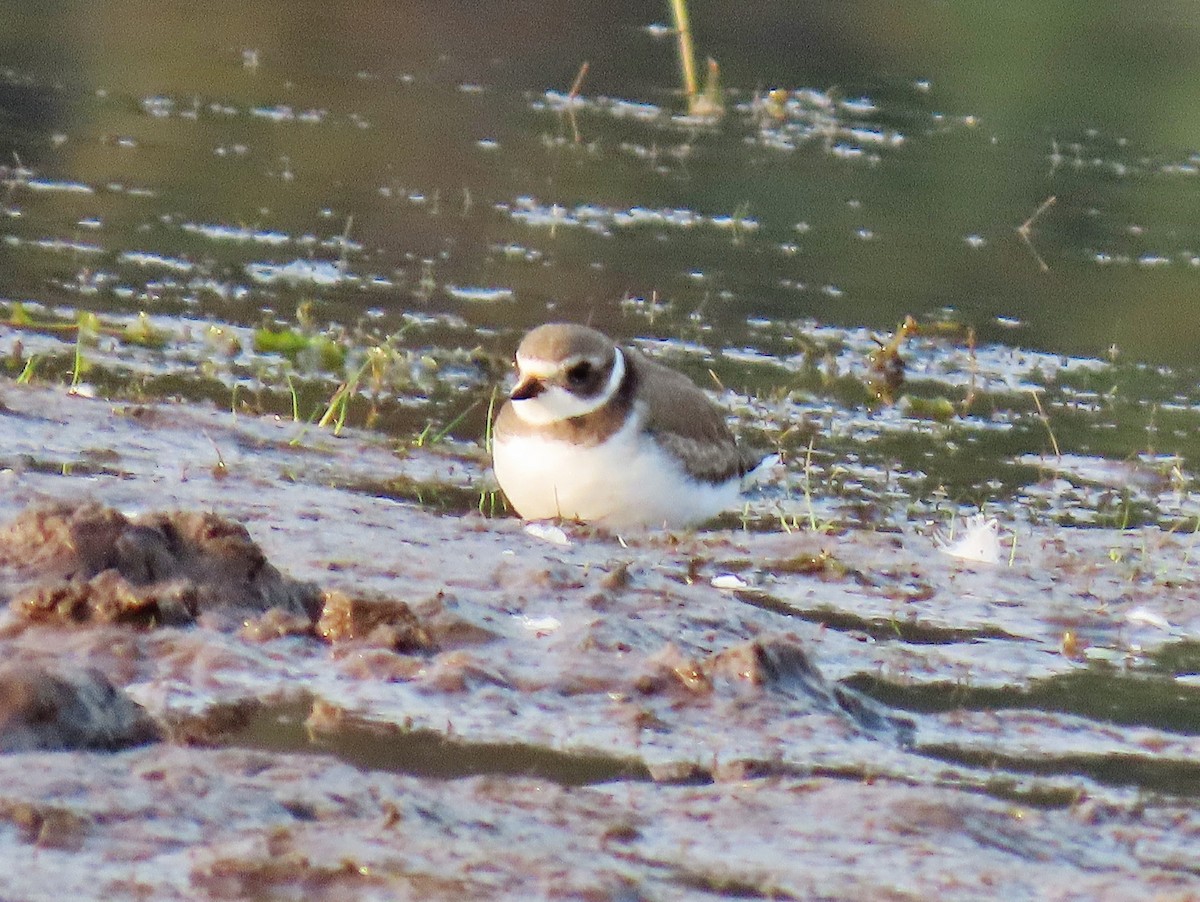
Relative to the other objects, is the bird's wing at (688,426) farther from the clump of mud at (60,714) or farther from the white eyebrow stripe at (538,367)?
the clump of mud at (60,714)

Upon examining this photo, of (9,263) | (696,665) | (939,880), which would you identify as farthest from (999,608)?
(9,263)

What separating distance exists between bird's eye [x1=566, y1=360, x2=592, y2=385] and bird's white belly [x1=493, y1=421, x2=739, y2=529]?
8.3 inches

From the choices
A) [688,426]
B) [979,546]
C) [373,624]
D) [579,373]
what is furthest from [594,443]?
[373,624]

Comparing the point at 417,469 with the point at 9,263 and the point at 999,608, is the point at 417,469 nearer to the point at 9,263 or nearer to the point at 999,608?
the point at 999,608

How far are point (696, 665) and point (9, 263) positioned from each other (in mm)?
7173

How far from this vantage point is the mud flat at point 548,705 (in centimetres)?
358

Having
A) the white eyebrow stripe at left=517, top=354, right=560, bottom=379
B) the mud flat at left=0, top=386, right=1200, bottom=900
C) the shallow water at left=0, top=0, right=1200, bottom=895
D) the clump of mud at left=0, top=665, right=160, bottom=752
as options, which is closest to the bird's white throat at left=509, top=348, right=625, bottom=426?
the white eyebrow stripe at left=517, top=354, right=560, bottom=379

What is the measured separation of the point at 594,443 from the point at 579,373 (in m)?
0.25

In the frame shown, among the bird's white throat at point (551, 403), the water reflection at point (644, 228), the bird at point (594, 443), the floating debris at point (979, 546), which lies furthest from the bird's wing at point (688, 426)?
the floating debris at point (979, 546)

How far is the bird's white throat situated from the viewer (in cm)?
700

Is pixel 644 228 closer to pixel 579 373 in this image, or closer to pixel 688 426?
pixel 688 426

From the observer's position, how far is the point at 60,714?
388 cm

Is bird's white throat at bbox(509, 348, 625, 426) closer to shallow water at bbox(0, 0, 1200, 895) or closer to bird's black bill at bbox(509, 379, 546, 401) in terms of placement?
bird's black bill at bbox(509, 379, 546, 401)

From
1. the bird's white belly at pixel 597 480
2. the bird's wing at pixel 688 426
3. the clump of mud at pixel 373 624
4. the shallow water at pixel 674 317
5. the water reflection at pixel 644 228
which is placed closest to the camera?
the clump of mud at pixel 373 624
